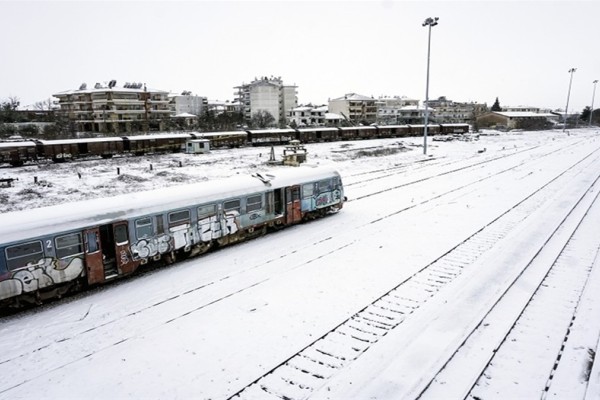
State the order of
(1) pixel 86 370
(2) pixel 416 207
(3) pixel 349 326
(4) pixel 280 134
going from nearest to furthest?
1. (1) pixel 86 370
2. (3) pixel 349 326
3. (2) pixel 416 207
4. (4) pixel 280 134

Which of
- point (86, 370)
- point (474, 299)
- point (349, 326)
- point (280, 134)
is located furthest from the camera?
point (280, 134)

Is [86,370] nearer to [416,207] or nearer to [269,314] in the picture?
[269,314]

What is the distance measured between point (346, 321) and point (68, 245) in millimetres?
8328

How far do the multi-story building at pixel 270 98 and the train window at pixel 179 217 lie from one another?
104m

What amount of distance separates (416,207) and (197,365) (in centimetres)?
1678

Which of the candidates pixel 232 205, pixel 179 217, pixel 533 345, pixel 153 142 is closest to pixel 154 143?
pixel 153 142

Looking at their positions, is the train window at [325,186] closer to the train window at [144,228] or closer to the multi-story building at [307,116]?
the train window at [144,228]

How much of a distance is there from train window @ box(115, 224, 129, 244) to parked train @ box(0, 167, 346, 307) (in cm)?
3

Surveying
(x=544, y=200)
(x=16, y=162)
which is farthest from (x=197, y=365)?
(x=16, y=162)

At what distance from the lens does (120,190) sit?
94.4 ft

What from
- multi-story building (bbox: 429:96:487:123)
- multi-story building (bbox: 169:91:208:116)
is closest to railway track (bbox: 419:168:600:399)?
multi-story building (bbox: 169:91:208:116)

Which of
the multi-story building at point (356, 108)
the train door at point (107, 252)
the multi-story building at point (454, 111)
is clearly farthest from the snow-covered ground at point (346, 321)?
the multi-story building at point (454, 111)

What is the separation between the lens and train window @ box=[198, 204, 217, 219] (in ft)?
48.4

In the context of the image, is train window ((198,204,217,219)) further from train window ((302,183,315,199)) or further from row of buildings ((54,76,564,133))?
row of buildings ((54,76,564,133))
